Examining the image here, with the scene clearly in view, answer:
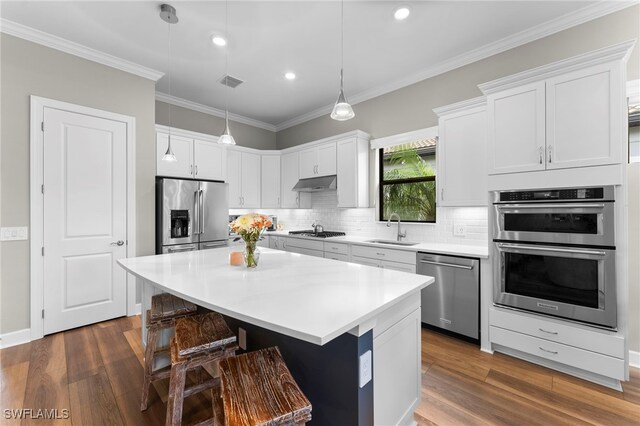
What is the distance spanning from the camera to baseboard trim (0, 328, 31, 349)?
8.88 feet

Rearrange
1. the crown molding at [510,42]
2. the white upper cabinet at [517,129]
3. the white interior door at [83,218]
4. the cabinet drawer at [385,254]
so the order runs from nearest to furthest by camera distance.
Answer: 1. the white upper cabinet at [517,129]
2. the crown molding at [510,42]
3. the white interior door at [83,218]
4. the cabinet drawer at [385,254]

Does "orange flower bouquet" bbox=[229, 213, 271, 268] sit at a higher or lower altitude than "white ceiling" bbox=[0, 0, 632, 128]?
lower

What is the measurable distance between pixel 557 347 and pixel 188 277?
2.88 meters

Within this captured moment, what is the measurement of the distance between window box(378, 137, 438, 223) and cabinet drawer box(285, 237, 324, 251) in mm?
1027

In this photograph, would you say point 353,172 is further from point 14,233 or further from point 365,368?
point 14,233

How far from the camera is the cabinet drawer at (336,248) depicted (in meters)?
3.88

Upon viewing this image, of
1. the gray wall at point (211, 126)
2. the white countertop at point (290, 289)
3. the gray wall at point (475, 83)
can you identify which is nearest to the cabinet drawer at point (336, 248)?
the white countertop at point (290, 289)

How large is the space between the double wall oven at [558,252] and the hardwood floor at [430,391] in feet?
1.71

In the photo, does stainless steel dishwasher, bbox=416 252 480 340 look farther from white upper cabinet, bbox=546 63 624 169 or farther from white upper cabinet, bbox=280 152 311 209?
white upper cabinet, bbox=280 152 311 209

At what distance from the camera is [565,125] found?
88.1 inches

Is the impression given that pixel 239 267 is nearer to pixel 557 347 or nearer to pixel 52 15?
pixel 557 347

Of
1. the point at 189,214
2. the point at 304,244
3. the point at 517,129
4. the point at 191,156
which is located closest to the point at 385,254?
the point at 304,244

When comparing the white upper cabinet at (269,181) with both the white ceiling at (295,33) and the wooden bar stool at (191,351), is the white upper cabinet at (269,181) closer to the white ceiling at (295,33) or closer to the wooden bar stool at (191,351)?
the white ceiling at (295,33)

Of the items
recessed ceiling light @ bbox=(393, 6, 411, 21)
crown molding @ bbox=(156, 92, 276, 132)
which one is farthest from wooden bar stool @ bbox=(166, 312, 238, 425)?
crown molding @ bbox=(156, 92, 276, 132)
